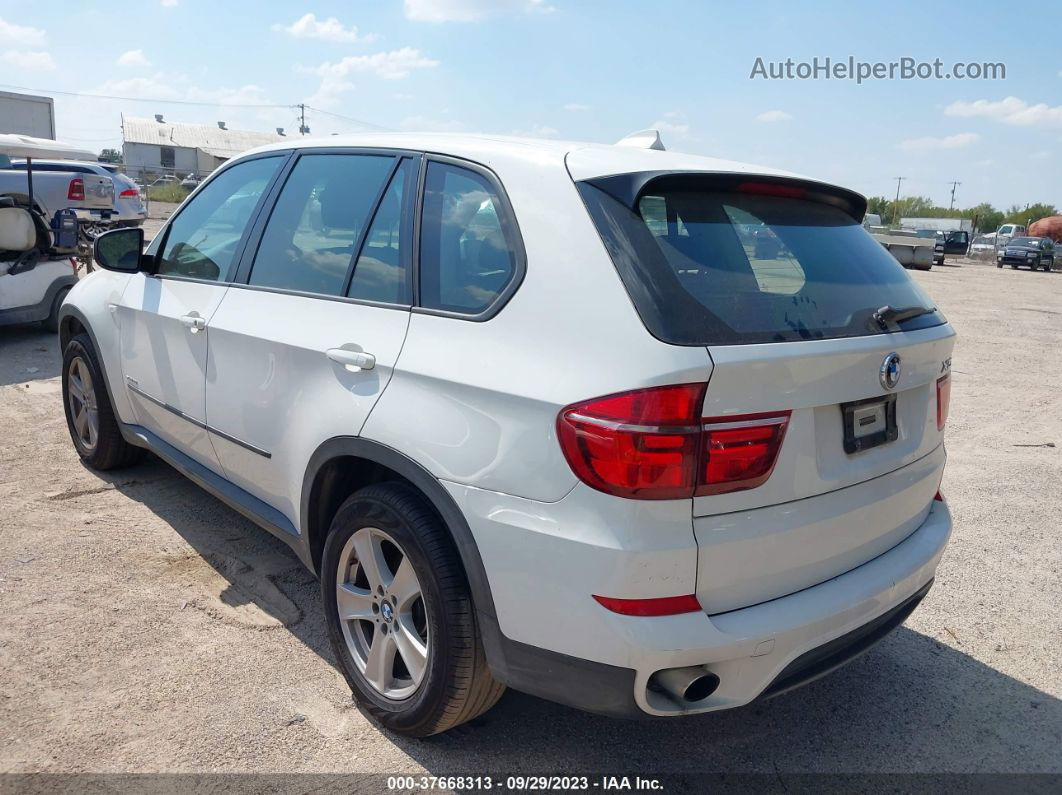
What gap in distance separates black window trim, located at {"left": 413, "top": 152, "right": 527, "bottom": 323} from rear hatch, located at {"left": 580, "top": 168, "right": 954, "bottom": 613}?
0.24m

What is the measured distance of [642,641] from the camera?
6.55 feet

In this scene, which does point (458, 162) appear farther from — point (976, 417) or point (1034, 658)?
point (976, 417)

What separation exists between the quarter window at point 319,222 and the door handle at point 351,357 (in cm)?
27

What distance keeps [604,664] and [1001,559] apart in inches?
123

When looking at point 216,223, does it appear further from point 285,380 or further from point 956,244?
point 956,244

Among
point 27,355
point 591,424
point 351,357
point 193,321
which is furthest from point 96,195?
point 591,424

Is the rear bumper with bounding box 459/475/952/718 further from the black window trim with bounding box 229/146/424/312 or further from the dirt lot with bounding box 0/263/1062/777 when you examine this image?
the black window trim with bounding box 229/146/424/312

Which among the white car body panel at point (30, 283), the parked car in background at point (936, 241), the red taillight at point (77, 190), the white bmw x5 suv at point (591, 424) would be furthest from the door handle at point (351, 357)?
the parked car in background at point (936, 241)

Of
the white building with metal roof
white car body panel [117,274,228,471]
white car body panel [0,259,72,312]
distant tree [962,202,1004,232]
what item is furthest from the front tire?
distant tree [962,202,1004,232]

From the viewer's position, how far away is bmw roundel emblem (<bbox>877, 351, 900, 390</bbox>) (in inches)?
91.5

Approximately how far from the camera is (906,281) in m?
2.76

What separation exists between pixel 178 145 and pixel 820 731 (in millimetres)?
89658

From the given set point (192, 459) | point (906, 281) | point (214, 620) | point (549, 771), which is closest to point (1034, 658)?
point (906, 281)

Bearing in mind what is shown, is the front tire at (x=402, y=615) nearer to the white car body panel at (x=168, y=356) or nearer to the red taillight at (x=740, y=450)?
the red taillight at (x=740, y=450)
